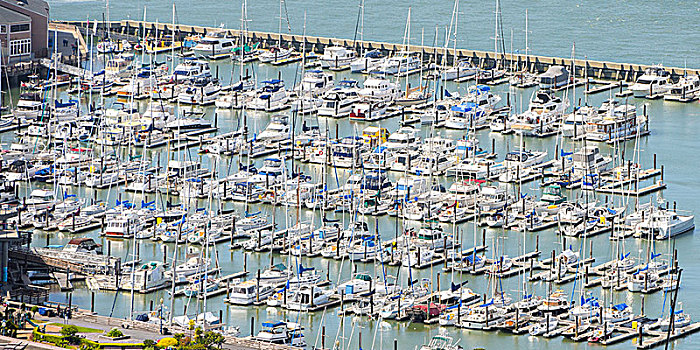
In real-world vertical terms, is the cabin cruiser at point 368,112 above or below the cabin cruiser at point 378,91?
below

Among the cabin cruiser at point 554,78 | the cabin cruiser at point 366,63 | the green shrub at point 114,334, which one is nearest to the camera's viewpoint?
the green shrub at point 114,334

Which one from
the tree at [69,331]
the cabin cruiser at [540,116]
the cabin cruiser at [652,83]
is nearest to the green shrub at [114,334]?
the tree at [69,331]

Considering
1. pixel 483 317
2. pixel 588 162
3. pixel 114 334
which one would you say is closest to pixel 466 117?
pixel 588 162

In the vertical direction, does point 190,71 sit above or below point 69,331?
above

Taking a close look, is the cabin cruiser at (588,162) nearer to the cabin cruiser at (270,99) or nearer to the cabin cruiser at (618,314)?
the cabin cruiser at (618,314)

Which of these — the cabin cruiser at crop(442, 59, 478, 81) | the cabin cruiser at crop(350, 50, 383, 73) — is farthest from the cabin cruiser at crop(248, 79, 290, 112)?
the cabin cruiser at crop(442, 59, 478, 81)

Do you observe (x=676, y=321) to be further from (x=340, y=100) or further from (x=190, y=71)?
(x=190, y=71)

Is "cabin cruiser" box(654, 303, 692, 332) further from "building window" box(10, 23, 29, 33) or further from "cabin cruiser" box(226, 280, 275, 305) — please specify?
"building window" box(10, 23, 29, 33)
